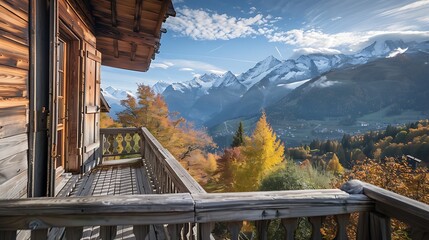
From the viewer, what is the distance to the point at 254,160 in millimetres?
32781

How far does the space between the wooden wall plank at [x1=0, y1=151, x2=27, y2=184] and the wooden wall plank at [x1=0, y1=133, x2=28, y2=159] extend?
4cm

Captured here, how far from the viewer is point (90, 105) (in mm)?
6277

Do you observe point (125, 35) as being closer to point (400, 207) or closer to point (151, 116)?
point (400, 207)

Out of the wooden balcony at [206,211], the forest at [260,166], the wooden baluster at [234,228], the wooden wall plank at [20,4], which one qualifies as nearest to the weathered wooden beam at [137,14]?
the wooden wall plank at [20,4]

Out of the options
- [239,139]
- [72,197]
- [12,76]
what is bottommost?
[239,139]

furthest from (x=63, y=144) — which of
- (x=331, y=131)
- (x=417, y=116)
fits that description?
(x=417, y=116)

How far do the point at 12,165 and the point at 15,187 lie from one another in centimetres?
22

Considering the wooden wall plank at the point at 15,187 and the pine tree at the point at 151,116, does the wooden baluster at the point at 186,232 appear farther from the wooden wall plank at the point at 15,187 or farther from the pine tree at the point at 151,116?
the pine tree at the point at 151,116

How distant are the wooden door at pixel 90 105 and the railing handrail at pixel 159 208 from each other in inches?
174

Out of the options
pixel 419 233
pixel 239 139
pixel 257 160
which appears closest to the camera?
pixel 419 233

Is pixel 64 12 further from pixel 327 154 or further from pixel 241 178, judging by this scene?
pixel 327 154

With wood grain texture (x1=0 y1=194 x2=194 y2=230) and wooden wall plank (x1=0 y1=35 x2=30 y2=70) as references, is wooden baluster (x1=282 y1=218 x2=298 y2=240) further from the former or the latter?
wooden wall plank (x1=0 y1=35 x2=30 y2=70)

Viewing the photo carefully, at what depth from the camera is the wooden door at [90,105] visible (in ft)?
19.3

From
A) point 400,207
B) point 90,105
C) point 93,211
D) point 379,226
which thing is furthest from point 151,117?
point 400,207
